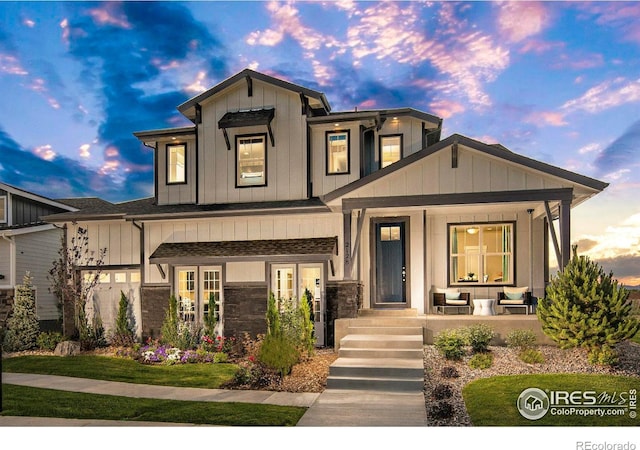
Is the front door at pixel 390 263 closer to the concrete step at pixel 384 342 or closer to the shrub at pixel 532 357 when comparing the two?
the concrete step at pixel 384 342

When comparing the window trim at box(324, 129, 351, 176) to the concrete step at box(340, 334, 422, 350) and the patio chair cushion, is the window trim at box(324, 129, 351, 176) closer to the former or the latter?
the patio chair cushion

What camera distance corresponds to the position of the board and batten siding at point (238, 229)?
1442 centimetres

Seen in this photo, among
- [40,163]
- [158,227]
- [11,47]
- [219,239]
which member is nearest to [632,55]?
[219,239]

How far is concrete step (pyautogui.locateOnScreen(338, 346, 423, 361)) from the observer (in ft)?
33.8

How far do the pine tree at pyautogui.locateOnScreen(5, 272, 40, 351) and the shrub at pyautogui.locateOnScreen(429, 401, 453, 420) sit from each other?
41.2ft

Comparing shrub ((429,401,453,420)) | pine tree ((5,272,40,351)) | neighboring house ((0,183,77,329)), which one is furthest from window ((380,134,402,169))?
pine tree ((5,272,40,351))

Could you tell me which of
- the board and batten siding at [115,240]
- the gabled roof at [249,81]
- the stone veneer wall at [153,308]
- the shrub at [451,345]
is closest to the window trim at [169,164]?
the gabled roof at [249,81]

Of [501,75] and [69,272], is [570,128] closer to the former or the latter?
[501,75]

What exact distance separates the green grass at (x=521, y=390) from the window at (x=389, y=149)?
777cm

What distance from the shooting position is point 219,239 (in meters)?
15.2

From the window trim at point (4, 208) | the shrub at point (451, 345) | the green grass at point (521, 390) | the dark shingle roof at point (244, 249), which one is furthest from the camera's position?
the window trim at point (4, 208)

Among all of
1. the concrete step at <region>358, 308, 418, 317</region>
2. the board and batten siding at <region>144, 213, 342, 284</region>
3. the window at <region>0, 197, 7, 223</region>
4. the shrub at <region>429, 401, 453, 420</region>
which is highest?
the window at <region>0, 197, 7, 223</region>

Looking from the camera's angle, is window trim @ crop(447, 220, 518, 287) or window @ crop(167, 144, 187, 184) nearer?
window trim @ crop(447, 220, 518, 287)

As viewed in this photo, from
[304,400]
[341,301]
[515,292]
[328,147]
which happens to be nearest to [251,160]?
[328,147]
